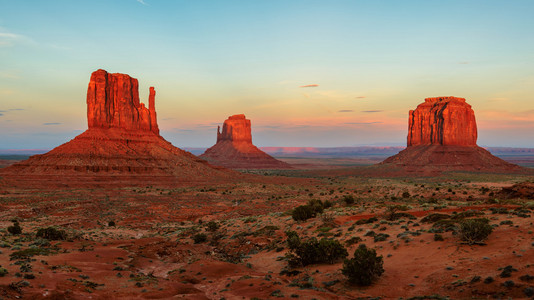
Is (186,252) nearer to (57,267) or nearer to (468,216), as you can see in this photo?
(57,267)

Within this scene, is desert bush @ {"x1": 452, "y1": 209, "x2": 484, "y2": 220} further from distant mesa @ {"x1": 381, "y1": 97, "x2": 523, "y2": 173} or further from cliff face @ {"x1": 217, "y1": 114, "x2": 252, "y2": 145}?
cliff face @ {"x1": 217, "y1": 114, "x2": 252, "y2": 145}

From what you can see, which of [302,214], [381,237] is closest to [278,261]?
[381,237]

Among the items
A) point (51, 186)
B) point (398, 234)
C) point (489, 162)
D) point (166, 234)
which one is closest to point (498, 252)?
point (398, 234)

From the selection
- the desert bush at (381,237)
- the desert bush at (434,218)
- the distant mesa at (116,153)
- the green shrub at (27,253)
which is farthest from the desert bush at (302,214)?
the distant mesa at (116,153)

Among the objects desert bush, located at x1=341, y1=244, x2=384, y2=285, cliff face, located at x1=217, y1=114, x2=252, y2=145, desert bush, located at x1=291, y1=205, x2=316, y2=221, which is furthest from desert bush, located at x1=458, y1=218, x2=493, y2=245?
cliff face, located at x1=217, y1=114, x2=252, y2=145

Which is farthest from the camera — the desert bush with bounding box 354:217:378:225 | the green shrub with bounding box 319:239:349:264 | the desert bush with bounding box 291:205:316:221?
the desert bush with bounding box 291:205:316:221

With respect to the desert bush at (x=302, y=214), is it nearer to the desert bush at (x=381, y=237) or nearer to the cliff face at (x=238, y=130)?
the desert bush at (x=381, y=237)

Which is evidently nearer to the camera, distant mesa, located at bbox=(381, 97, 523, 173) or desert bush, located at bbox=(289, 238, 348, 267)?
desert bush, located at bbox=(289, 238, 348, 267)
